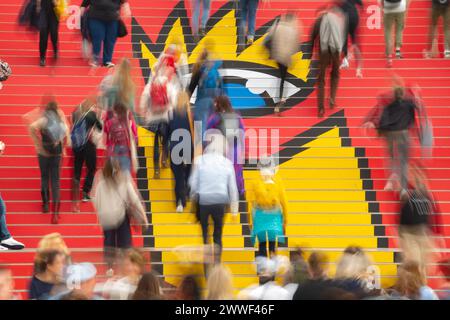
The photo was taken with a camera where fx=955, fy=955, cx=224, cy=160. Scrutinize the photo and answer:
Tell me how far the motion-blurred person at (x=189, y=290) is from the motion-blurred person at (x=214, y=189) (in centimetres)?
258

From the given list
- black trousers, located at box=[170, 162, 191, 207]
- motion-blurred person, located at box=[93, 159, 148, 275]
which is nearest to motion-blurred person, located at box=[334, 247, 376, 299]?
motion-blurred person, located at box=[93, 159, 148, 275]

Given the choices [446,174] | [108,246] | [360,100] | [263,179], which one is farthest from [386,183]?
[108,246]

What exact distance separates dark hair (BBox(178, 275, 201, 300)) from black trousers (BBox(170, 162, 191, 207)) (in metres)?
4.70

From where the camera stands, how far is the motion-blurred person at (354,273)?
8.31 m

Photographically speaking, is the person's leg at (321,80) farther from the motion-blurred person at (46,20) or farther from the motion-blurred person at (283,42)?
the motion-blurred person at (46,20)

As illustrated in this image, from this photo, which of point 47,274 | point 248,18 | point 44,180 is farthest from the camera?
point 248,18

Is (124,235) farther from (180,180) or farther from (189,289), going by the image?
(189,289)

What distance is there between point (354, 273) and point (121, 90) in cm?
486

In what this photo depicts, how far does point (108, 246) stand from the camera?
1055 centimetres

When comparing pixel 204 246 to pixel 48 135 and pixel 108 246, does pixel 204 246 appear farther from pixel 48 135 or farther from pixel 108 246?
pixel 48 135

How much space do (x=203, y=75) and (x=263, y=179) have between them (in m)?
3.09

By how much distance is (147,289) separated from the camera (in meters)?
7.88

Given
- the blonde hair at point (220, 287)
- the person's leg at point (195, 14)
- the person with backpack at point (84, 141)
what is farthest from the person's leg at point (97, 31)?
the blonde hair at point (220, 287)

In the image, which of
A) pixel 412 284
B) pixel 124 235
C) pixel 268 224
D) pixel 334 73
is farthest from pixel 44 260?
pixel 334 73
